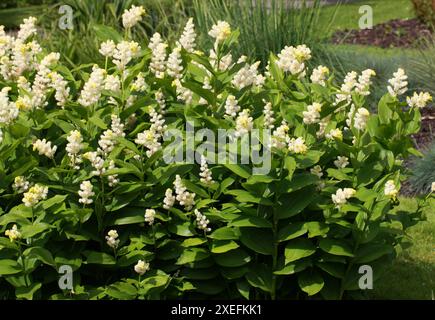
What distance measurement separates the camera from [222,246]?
13.0ft

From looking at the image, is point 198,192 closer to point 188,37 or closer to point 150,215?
point 150,215

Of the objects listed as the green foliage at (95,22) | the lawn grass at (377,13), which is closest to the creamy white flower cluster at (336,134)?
the green foliage at (95,22)

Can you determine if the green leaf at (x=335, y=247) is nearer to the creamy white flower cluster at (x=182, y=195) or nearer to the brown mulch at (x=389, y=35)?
the creamy white flower cluster at (x=182, y=195)

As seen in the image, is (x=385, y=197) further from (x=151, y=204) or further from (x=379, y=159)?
(x=151, y=204)

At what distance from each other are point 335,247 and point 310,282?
23 cm

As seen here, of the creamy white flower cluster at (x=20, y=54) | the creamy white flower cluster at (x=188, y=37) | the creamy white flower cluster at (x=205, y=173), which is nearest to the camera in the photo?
the creamy white flower cluster at (x=205, y=173)

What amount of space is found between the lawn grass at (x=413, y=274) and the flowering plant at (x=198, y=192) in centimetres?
78

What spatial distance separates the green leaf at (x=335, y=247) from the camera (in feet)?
12.7

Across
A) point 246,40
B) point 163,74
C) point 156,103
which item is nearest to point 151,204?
point 156,103

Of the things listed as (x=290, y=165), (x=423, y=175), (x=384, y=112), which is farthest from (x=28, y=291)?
(x=423, y=175)

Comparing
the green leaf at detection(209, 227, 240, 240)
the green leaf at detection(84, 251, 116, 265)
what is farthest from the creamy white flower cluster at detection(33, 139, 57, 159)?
the green leaf at detection(209, 227, 240, 240)

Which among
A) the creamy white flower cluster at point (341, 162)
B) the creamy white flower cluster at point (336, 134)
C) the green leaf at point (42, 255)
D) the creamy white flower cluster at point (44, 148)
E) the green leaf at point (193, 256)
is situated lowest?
the green leaf at point (193, 256)

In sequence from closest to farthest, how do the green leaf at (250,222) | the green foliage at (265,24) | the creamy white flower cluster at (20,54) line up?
the green leaf at (250,222)
the creamy white flower cluster at (20,54)
the green foliage at (265,24)

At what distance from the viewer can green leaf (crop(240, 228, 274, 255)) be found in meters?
3.96
